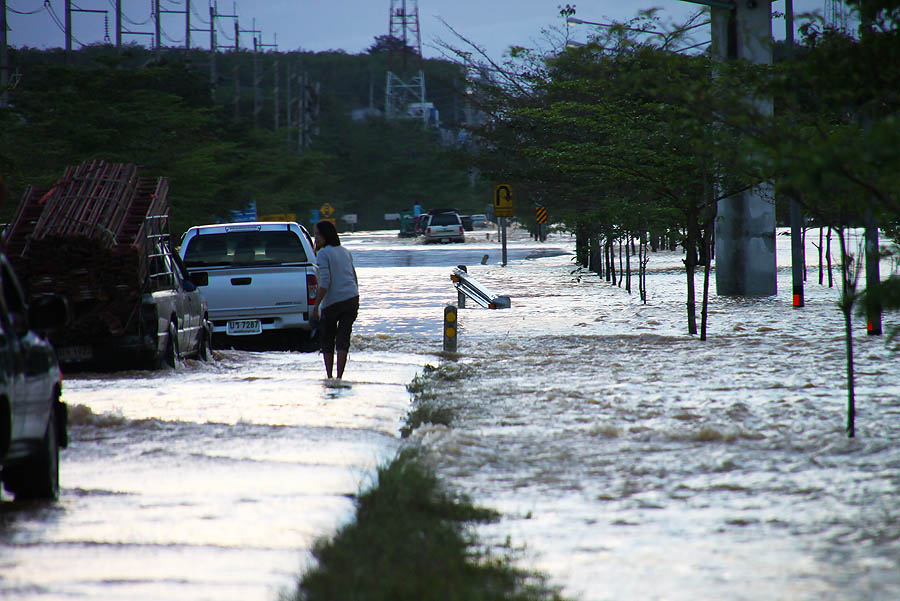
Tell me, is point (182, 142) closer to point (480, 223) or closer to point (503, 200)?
point (503, 200)

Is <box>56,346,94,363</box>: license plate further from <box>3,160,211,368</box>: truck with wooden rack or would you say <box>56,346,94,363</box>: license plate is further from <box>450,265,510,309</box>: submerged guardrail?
<box>450,265,510,309</box>: submerged guardrail

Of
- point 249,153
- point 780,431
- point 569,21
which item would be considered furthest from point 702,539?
point 249,153

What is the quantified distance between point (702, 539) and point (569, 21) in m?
20.6

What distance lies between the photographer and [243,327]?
54.3ft

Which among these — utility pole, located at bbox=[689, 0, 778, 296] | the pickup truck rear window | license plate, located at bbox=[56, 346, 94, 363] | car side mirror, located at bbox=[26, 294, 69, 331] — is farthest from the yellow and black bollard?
utility pole, located at bbox=[689, 0, 778, 296]

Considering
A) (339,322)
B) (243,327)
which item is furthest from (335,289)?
(243,327)

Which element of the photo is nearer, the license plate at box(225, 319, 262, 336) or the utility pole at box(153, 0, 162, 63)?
the license plate at box(225, 319, 262, 336)

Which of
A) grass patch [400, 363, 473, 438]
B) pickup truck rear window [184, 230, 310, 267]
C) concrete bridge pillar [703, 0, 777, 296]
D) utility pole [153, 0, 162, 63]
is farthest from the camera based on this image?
utility pole [153, 0, 162, 63]

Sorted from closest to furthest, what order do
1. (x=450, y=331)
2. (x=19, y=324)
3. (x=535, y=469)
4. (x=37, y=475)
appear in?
(x=19, y=324) → (x=37, y=475) → (x=535, y=469) → (x=450, y=331)

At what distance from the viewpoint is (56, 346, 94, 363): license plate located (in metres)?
12.5

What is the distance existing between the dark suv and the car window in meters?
67.1

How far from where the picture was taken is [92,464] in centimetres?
808

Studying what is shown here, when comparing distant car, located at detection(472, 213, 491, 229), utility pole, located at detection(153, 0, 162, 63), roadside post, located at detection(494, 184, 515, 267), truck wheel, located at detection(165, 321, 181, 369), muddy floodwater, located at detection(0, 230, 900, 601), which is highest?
utility pole, located at detection(153, 0, 162, 63)

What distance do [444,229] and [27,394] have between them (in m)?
67.7
